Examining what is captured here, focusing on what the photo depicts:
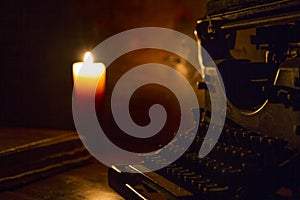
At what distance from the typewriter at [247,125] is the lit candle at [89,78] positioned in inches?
19.1

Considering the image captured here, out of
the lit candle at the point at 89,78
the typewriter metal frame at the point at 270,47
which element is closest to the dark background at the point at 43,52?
the lit candle at the point at 89,78

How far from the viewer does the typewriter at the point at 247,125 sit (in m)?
1.37

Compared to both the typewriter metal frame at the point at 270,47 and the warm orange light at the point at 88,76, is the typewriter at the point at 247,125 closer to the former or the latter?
the typewriter metal frame at the point at 270,47

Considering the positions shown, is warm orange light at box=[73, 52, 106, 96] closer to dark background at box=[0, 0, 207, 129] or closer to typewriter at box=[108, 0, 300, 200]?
typewriter at box=[108, 0, 300, 200]

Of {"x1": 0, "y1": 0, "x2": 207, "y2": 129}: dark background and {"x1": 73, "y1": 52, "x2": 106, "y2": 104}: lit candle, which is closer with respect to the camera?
{"x1": 73, "y1": 52, "x2": 106, "y2": 104}: lit candle

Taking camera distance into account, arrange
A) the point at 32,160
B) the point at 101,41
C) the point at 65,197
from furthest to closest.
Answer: the point at 101,41 < the point at 32,160 < the point at 65,197

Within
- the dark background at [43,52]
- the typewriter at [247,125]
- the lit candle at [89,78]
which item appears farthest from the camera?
the dark background at [43,52]

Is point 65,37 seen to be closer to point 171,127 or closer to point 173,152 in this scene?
Answer: point 171,127

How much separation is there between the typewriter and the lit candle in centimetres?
48

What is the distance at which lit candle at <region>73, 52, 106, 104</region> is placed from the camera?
2.28m

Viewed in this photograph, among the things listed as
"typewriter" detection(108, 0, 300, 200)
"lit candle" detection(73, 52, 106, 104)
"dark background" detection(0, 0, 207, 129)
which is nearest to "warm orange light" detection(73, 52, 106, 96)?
"lit candle" detection(73, 52, 106, 104)

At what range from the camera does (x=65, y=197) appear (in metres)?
1.93

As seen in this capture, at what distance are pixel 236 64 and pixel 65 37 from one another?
5.34 feet

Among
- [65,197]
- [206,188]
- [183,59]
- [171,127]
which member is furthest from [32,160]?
[206,188]
